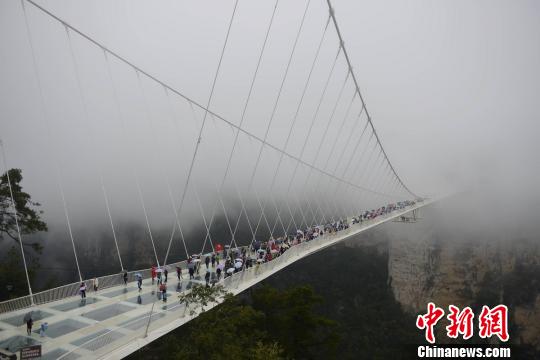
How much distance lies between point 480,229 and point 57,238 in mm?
60760

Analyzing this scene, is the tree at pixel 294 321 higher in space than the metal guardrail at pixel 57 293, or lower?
lower

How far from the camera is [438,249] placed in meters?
50.1

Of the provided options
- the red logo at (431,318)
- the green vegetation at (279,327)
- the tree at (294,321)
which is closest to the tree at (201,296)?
the green vegetation at (279,327)

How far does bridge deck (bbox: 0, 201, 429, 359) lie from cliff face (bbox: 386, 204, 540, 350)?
38842 millimetres

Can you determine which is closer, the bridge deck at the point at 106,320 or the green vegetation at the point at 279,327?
the bridge deck at the point at 106,320

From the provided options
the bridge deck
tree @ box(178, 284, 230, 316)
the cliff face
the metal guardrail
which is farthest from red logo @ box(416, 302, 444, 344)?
tree @ box(178, 284, 230, 316)

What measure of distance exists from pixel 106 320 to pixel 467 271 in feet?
153

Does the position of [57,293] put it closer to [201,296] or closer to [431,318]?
[201,296]

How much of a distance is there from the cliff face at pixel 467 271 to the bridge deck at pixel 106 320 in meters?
38.8

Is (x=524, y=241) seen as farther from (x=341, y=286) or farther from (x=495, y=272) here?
(x=341, y=286)

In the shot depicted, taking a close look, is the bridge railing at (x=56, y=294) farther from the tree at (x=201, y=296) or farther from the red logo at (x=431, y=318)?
the red logo at (x=431, y=318)

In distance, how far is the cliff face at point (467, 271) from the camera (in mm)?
41750

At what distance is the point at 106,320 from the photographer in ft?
34.2

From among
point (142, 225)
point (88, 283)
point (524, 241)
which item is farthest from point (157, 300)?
point (142, 225)
